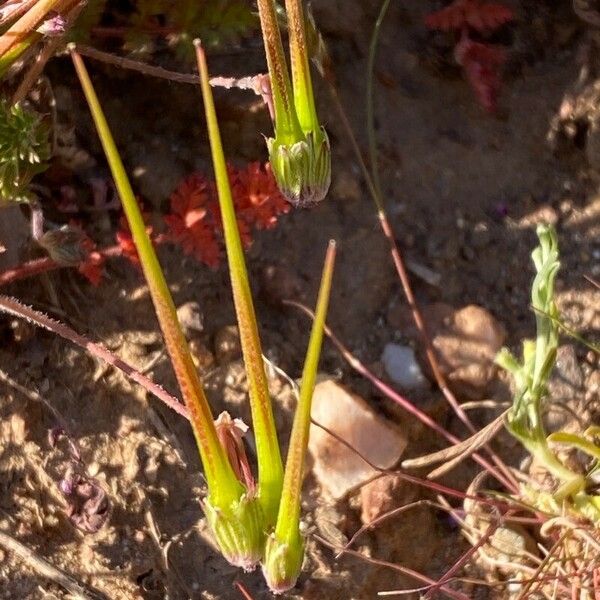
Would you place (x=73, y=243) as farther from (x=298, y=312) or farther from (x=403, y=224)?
(x=403, y=224)

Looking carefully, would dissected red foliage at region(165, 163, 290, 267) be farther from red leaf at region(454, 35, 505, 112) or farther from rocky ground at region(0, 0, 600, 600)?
red leaf at region(454, 35, 505, 112)

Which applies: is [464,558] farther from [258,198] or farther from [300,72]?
[300,72]

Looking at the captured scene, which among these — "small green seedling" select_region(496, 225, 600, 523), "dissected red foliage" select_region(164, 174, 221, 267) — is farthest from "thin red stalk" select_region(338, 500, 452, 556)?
"dissected red foliage" select_region(164, 174, 221, 267)

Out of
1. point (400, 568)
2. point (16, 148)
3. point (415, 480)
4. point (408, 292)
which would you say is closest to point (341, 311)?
point (408, 292)

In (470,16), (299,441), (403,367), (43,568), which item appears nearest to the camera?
(299,441)

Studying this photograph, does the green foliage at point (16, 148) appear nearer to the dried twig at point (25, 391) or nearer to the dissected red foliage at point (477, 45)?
the dried twig at point (25, 391)
